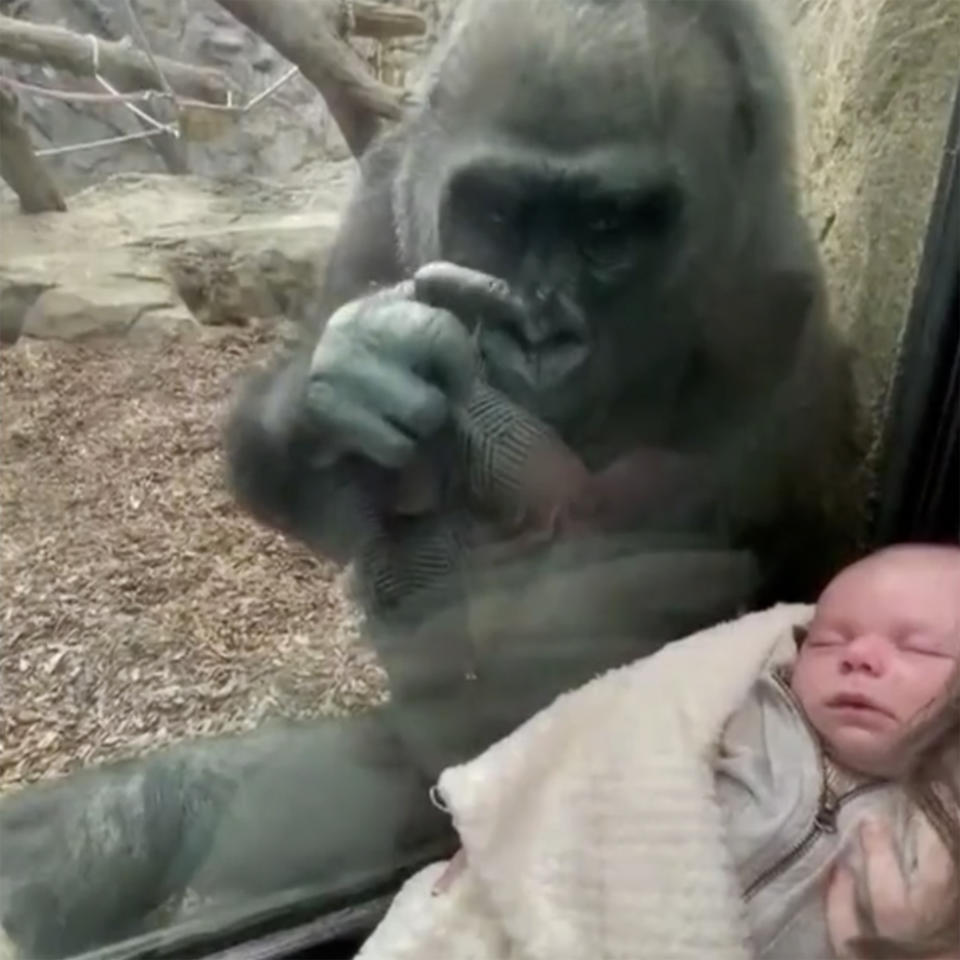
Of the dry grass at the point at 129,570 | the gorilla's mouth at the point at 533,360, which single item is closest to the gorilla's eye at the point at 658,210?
the gorilla's mouth at the point at 533,360

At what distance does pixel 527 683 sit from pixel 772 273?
388 mm

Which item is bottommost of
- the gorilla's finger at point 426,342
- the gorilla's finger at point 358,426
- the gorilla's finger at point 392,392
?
the gorilla's finger at point 358,426

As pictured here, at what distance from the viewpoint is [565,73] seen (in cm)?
114

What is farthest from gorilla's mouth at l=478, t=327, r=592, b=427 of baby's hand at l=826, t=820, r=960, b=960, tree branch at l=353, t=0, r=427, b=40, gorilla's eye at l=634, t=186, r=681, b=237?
baby's hand at l=826, t=820, r=960, b=960

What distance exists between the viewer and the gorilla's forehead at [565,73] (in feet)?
3.73

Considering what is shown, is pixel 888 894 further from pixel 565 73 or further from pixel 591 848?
pixel 565 73

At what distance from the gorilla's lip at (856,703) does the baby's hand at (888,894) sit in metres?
0.08

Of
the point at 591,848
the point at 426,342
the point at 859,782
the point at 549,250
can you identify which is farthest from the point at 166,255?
the point at 859,782

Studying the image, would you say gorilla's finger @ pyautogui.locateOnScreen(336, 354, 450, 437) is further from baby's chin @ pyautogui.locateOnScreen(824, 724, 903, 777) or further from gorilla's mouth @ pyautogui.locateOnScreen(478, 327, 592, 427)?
baby's chin @ pyautogui.locateOnScreen(824, 724, 903, 777)

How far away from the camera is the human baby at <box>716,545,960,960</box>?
107 cm

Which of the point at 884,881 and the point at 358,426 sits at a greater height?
the point at 358,426

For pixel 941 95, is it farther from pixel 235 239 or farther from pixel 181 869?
pixel 181 869

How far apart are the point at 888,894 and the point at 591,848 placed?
20 centimetres

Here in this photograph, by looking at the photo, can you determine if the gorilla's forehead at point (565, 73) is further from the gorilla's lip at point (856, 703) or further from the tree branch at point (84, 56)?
the gorilla's lip at point (856, 703)
